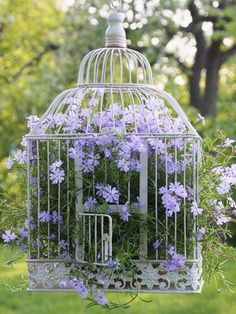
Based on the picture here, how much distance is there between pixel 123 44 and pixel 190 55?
18.8 feet

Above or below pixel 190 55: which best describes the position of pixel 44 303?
below

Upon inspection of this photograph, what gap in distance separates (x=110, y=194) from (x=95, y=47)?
4.99 m

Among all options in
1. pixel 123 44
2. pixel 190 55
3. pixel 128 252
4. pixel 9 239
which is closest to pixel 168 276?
pixel 128 252

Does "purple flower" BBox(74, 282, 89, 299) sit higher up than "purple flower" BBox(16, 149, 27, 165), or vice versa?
"purple flower" BBox(16, 149, 27, 165)

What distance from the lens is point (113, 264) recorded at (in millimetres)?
1963

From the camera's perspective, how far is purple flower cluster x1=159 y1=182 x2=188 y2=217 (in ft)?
6.38

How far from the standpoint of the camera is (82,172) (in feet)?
6.72

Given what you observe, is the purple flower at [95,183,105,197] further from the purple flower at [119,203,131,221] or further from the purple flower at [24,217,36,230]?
the purple flower at [24,217,36,230]

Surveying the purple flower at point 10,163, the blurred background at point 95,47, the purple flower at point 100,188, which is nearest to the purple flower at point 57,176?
the purple flower at point 100,188

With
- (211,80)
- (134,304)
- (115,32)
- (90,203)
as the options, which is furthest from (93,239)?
(211,80)

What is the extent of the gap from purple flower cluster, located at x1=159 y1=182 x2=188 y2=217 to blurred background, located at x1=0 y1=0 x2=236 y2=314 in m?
2.54

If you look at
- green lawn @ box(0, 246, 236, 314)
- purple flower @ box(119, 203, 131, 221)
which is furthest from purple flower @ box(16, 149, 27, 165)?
green lawn @ box(0, 246, 236, 314)

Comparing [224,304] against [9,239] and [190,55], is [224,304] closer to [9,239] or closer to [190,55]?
[9,239]

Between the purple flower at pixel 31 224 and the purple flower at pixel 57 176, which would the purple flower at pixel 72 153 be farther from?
the purple flower at pixel 31 224
